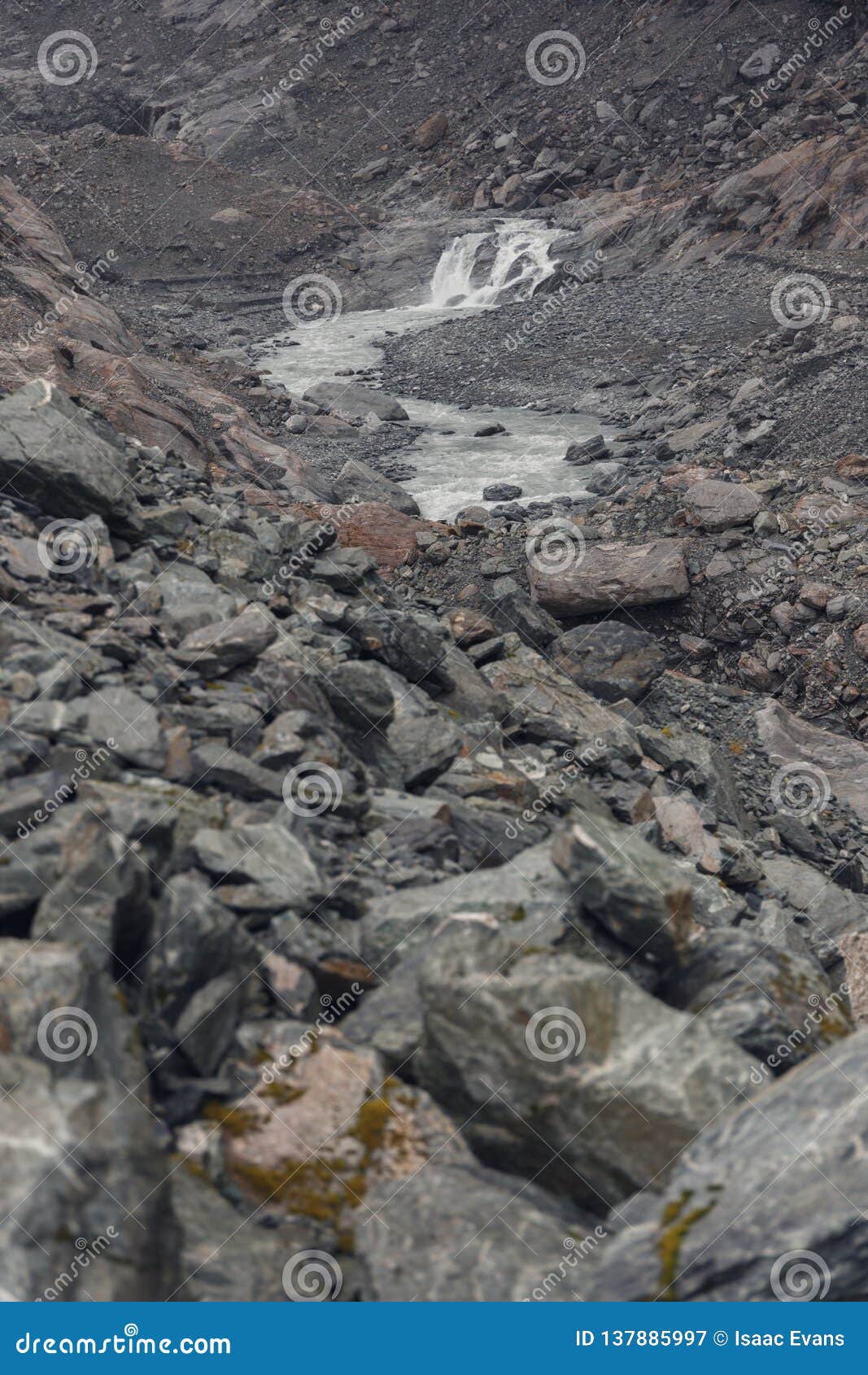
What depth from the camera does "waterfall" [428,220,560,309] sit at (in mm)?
40219

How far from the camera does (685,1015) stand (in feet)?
18.0

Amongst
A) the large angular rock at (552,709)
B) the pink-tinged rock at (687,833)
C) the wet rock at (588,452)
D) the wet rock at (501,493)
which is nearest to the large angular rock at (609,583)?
the large angular rock at (552,709)

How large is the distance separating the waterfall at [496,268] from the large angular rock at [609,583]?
84.4 ft

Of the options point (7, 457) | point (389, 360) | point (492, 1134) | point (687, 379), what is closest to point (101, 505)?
point (7, 457)

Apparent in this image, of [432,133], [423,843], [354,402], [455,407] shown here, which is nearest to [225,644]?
[423,843]

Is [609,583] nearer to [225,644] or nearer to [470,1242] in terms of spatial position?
[225,644]

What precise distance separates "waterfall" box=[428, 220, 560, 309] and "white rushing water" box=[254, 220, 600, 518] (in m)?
0.05

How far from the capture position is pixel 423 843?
7.53 m

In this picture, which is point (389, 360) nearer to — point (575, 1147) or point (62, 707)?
point (62, 707)

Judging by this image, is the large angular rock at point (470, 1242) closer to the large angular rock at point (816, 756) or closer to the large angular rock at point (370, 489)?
the large angular rock at point (816, 756)

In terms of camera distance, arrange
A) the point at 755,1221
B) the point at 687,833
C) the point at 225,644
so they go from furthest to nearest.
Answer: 1. the point at 687,833
2. the point at 225,644
3. the point at 755,1221

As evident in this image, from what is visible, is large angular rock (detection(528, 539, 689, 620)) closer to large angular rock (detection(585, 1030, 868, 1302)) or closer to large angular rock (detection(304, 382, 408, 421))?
large angular rock (detection(585, 1030, 868, 1302))

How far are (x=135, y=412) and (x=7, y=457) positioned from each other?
9.06 m

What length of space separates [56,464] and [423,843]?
5253 millimetres
